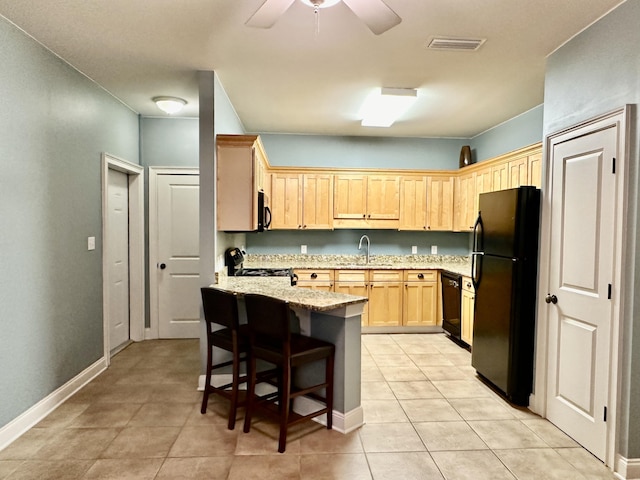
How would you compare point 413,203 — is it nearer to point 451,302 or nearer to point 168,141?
point 451,302

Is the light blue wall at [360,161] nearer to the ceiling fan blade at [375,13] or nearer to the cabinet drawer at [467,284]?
the cabinet drawer at [467,284]

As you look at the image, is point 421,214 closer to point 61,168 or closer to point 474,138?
point 474,138

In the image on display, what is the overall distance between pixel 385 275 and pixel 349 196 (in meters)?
1.22

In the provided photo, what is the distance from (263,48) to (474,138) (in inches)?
153

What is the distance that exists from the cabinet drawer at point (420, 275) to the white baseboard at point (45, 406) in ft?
12.0

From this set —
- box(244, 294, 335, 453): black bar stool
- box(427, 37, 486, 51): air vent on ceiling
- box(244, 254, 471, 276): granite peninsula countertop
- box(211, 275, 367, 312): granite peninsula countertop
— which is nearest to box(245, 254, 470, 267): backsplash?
box(244, 254, 471, 276): granite peninsula countertop

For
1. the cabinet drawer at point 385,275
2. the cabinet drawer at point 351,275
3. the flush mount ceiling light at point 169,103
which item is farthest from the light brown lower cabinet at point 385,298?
the flush mount ceiling light at point 169,103

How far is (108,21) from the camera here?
2.49m

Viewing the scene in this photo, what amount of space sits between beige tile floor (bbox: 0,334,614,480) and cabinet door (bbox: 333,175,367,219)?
257 cm

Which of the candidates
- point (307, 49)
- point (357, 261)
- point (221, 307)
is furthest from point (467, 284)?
point (307, 49)

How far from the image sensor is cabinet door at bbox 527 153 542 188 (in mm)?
3619

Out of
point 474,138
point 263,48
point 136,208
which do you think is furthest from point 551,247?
point 136,208

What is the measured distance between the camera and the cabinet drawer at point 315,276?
5.09 meters

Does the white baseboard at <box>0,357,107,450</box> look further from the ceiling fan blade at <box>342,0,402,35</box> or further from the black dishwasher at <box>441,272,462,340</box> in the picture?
the black dishwasher at <box>441,272,462,340</box>
